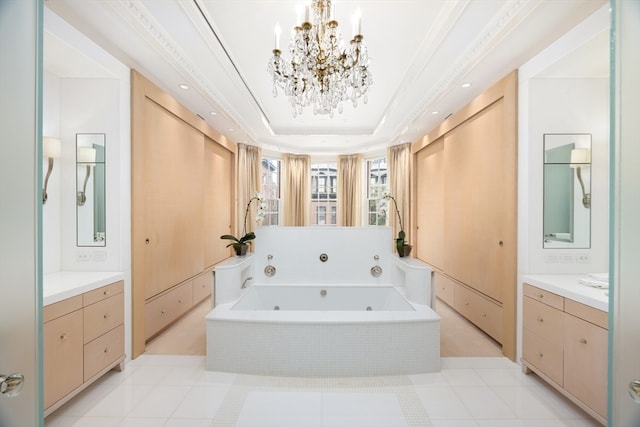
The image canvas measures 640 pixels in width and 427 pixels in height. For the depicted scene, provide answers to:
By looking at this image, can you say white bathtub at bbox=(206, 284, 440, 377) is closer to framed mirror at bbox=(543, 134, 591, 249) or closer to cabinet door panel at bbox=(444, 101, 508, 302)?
cabinet door panel at bbox=(444, 101, 508, 302)

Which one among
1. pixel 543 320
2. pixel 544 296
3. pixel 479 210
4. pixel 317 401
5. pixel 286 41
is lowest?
pixel 317 401

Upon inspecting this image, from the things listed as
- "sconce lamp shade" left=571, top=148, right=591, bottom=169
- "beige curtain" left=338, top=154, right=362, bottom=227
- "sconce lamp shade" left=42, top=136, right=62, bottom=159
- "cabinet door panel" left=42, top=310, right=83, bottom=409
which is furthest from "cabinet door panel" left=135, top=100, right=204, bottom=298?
"sconce lamp shade" left=571, top=148, right=591, bottom=169

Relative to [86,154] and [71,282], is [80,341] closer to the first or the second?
[71,282]

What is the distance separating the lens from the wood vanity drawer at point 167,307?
9.34 ft

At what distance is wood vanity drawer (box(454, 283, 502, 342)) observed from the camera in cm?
281

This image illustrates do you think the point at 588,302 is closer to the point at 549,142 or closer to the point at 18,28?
the point at 549,142

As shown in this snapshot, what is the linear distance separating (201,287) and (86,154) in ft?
7.57

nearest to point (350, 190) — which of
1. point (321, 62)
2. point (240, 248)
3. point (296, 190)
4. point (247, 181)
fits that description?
point (296, 190)

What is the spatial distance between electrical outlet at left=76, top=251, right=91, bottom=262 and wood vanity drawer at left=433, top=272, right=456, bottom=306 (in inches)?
160

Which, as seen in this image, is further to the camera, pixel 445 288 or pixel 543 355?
pixel 445 288

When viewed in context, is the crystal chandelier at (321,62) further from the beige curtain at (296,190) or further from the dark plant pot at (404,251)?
the beige curtain at (296,190)

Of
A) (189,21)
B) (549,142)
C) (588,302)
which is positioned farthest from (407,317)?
(189,21)

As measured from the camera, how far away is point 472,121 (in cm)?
328

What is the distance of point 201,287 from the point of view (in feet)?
13.3
